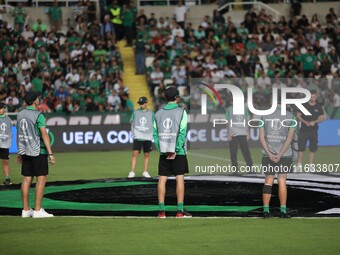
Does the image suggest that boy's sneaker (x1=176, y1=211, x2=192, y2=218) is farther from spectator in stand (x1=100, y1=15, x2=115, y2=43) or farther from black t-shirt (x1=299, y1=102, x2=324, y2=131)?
spectator in stand (x1=100, y1=15, x2=115, y2=43)

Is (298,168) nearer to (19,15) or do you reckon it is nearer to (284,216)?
(284,216)

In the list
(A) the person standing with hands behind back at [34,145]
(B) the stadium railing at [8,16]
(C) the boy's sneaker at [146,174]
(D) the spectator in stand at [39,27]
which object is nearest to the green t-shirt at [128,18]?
(D) the spectator in stand at [39,27]

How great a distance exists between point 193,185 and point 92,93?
13.9m

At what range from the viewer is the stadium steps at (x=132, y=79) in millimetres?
36969

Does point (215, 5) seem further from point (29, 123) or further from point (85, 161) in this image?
point (29, 123)

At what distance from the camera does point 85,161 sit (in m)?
28.7

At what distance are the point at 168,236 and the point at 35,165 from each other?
3.09m

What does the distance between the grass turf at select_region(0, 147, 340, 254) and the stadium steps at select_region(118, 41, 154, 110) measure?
69.6ft

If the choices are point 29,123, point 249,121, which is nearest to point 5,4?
point 249,121

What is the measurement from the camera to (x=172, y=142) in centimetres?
→ 1520

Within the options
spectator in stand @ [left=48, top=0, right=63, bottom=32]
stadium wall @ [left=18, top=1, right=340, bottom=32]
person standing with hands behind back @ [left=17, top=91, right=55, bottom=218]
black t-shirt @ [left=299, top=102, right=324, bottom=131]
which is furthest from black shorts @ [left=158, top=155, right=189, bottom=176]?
stadium wall @ [left=18, top=1, right=340, bottom=32]

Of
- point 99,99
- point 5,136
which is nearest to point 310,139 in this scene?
point 5,136

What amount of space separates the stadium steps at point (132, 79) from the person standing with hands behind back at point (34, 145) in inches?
804

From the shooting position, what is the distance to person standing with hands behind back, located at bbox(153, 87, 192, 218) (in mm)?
15195
